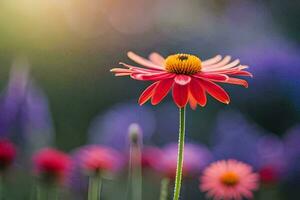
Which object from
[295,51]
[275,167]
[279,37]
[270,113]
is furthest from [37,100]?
[279,37]

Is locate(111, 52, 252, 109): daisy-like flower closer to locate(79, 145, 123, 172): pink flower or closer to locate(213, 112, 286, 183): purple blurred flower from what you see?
locate(79, 145, 123, 172): pink flower

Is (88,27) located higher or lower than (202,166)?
higher

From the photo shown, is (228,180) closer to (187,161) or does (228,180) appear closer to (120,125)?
(187,161)

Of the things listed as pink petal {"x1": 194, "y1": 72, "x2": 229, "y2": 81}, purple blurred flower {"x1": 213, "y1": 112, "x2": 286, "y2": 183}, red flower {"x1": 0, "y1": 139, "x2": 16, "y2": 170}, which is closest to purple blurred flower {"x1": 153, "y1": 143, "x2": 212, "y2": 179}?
purple blurred flower {"x1": 213, "y1": 112, "x2": 286, "y2": 183}

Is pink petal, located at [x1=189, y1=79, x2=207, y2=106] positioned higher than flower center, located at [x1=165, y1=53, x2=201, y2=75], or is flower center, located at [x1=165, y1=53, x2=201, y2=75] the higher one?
flower center, located at [x1=165, y1=53, x2=201, y2=75]

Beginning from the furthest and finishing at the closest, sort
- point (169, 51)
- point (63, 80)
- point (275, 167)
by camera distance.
Answer: 1. point (169, 51)
2. point (63, 80)
3. point (275, 167)

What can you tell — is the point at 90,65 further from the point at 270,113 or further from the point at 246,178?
the point at 246,178

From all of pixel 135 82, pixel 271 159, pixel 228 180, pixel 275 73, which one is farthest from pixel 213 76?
pixel 135 82
